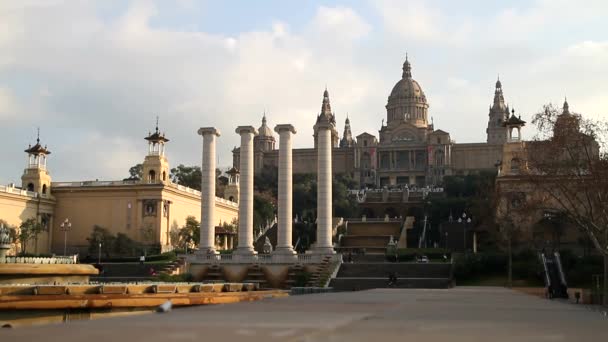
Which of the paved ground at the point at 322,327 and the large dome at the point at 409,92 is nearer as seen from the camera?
the paved ground at the point at 322,327

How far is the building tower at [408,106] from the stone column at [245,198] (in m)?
131

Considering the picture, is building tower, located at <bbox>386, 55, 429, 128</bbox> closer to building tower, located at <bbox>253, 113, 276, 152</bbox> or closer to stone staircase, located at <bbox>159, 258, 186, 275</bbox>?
building tower, located at <bbox>253, 113, 276, 152</bbox>

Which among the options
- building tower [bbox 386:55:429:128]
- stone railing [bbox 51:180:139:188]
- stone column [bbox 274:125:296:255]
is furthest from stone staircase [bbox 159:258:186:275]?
building tower [bbox 386:55:429:128]

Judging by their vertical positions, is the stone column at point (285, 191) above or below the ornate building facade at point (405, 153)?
below

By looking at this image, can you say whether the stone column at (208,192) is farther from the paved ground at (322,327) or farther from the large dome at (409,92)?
the large dome at (409,92)

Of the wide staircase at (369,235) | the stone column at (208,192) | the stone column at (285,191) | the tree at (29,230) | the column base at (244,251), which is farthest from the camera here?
the wide staircase at (369,235)

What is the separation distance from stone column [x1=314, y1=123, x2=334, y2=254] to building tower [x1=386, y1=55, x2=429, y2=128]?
428 feet

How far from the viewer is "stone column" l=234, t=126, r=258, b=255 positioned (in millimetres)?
61156

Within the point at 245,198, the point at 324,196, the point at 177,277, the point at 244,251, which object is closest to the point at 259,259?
the point at 244,251

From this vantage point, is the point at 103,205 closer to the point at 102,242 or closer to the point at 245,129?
the point at 102,242

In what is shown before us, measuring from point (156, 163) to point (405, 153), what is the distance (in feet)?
343

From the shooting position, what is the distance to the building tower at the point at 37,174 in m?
82.5

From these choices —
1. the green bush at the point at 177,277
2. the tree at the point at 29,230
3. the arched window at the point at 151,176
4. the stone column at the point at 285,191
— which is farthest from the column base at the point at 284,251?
the tree at the point at 29,230

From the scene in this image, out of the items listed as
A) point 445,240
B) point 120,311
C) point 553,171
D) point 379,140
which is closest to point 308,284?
point 553,171
